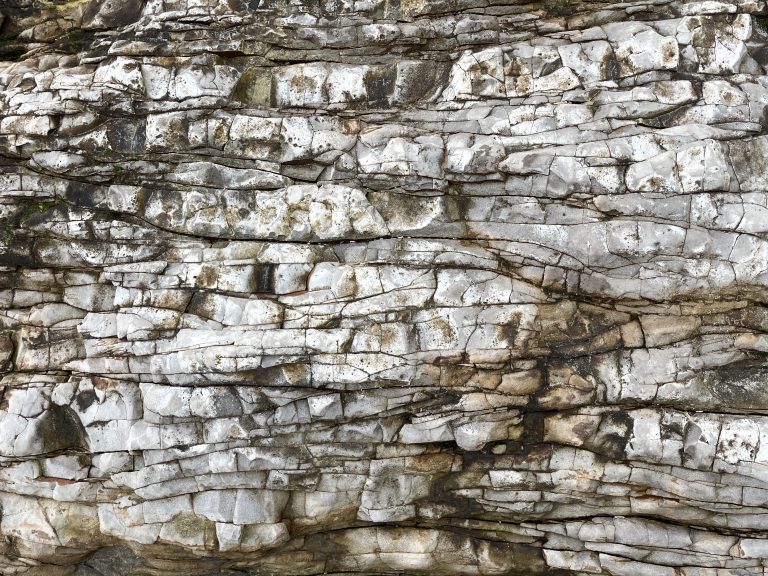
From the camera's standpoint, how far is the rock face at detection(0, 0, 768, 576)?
13375mm

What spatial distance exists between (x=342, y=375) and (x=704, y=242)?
7.59 m

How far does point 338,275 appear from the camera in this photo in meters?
13.6

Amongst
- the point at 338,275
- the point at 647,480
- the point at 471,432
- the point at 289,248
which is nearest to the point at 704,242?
the point at 647,480

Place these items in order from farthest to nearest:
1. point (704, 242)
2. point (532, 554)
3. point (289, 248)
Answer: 1. point (532, 554)
2. point (289, 248)
3. point (704, 242)

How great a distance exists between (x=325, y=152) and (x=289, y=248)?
218 centimetres

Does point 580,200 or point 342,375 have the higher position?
point 580,200

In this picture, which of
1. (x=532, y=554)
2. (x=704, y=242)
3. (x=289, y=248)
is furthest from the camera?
(x=532, y=554)

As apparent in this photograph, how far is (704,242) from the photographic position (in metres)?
13.0

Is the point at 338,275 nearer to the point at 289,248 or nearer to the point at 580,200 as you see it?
the point at 289,248

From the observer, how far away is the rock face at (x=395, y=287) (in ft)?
43.9

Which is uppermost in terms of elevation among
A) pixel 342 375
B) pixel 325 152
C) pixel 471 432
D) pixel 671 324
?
pixel 325 152

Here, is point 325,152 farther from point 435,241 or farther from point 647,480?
point 647,480

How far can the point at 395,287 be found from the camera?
44.5 feet

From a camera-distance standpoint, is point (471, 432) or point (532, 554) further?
point (532, 554)
